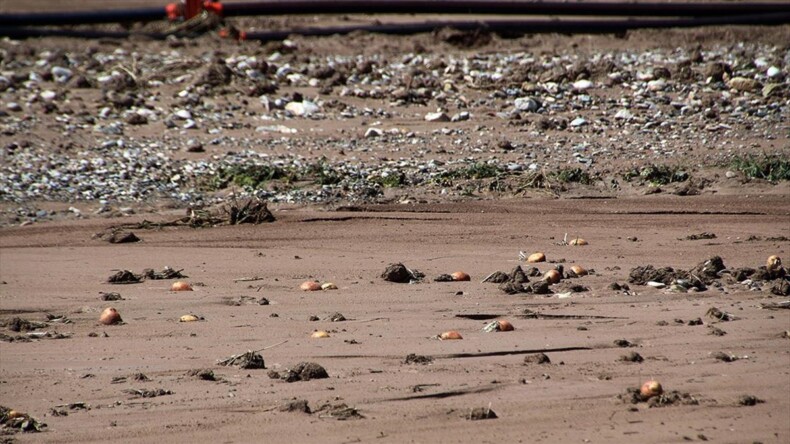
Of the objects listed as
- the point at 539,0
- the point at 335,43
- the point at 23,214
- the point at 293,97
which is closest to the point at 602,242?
the point at 23,214

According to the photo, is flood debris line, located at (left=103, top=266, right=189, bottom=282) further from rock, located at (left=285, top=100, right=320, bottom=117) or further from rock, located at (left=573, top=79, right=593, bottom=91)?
rock, located at (left=573, top=79, right=593, bottom=91)

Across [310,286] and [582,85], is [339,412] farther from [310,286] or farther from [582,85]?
[582,85]

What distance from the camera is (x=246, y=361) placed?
4.31 metres

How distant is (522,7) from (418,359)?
415 inches

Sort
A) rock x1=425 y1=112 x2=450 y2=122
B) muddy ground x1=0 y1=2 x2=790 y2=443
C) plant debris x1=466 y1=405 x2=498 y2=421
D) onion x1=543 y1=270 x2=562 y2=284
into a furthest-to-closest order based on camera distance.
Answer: rock x1=425 y1=112 x2=450 y2=122, onion x1=543 y1=270 x2=562 y2=284, muddy ground x1=0 y1=2 x2=790 y2=443, plant debris x1=466 y1=405 x2=498 y2=421

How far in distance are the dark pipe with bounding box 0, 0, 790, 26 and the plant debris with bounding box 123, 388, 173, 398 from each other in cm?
1049

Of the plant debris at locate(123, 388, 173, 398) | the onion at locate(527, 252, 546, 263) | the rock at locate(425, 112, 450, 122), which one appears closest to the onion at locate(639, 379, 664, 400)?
the plant debris at locate(123, 388, 173, 398)

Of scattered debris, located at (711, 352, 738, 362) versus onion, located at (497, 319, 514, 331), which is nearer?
scattered debris, located at (711, 352, 738, 362)

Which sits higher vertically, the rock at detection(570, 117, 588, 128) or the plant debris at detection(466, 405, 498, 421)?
the plant debris at detection(466, 405, 498, 421)

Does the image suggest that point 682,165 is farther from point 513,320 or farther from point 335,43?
point 335,43

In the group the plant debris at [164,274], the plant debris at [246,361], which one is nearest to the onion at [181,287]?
the plant debris at [164,274]

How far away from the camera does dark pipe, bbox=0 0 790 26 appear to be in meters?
13.9

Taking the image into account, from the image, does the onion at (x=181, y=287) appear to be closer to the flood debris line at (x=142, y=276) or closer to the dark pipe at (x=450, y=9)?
the flood debris line at (x=142, y=276)

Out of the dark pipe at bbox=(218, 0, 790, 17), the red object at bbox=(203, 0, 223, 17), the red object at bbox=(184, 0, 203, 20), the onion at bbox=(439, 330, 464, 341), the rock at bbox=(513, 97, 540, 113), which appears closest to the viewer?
the onion at bbox=(439, 330, 464, 341)
